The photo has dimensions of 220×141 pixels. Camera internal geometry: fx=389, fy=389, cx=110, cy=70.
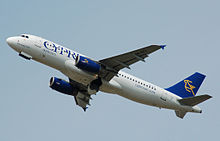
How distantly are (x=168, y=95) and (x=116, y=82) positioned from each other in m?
6.38

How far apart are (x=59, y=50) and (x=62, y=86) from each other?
21.6ft

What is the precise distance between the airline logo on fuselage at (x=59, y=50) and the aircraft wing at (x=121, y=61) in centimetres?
312

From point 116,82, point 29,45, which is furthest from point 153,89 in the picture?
point 29,45

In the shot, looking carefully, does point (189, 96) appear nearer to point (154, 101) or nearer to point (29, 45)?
point (154, 101)

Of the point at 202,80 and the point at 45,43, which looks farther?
the point at 202,80

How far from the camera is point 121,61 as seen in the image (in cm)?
4062

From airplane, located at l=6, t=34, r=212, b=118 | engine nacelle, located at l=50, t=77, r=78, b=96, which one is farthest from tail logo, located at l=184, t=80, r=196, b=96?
engine nacelle, located at l=50, t=77, r=78, b=96

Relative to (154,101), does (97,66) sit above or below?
above

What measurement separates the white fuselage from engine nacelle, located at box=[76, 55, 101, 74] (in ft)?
2.75

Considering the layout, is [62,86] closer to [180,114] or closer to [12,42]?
[12,42]

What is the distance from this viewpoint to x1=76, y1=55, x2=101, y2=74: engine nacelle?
39422 millimetres

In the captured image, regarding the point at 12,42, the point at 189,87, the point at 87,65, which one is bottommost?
the point at 189,87

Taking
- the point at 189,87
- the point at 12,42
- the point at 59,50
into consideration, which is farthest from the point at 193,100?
the point at 12,42

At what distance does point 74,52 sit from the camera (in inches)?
1634
